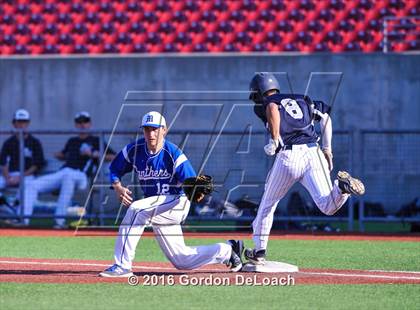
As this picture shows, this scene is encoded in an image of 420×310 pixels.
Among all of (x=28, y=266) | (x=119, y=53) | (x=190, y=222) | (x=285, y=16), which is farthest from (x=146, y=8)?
(x=28, y=266)

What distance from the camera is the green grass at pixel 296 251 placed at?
1105cm

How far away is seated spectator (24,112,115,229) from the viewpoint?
1638cm

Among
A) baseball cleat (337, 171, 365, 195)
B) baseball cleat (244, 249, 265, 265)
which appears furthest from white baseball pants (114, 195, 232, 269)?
baseball cleat (337, 171, 365, 195)

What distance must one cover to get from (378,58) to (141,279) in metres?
10.9

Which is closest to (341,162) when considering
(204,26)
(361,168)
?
(361,168)

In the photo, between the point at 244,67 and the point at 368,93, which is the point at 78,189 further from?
the point at 368,93

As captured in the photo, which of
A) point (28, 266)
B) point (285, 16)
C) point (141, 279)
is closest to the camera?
point (141, 279)

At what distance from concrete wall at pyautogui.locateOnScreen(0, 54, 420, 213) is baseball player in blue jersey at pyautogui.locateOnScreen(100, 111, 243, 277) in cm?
887

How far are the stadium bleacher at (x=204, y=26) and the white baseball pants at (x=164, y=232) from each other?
1190 cm

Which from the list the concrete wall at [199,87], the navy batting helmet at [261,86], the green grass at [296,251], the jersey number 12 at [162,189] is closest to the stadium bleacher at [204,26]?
the concrete wall at [199,87]

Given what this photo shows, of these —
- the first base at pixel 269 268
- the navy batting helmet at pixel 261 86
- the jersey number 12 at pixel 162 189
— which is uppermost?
the navy batting helmet at pixel 261 86

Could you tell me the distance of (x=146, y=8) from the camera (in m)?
22.2

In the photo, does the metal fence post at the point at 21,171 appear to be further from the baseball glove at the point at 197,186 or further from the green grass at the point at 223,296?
the baseball glove at the point at 197,186

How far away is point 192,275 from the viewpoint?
31.4 ft
